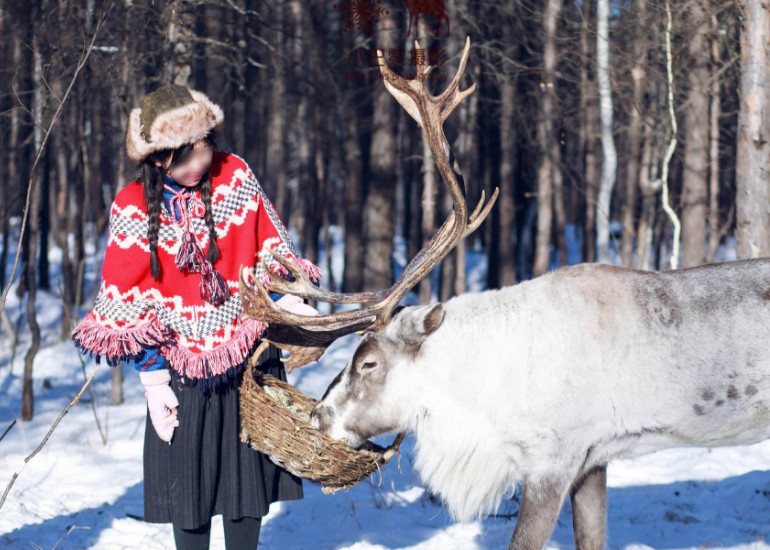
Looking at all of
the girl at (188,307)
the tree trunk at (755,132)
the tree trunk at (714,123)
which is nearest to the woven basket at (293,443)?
the girl at (188,307)

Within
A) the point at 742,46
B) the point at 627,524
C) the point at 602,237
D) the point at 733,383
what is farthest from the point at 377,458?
the point at 602,237

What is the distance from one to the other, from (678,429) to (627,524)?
1.48m

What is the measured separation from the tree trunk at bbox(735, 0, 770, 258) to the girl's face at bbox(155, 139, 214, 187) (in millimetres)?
3745

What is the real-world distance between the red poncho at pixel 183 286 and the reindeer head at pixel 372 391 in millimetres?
395

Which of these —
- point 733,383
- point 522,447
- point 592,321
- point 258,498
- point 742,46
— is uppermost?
point 742,46

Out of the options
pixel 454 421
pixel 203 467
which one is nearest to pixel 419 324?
pixel 454 421

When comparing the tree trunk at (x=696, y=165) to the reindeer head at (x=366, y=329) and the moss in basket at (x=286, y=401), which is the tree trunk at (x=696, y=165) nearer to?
the reindeer head at (x=366, y=329)

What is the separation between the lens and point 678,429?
3182mm

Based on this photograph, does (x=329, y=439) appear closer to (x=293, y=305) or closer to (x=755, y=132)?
(x=293, y=305)

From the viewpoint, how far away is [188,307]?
3121 millimetres

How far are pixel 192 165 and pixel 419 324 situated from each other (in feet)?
3.40

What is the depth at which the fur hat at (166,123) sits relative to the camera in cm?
296

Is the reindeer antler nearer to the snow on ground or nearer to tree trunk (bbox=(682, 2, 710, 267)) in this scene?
the snow on ground

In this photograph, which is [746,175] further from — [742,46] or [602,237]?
[602,237]
